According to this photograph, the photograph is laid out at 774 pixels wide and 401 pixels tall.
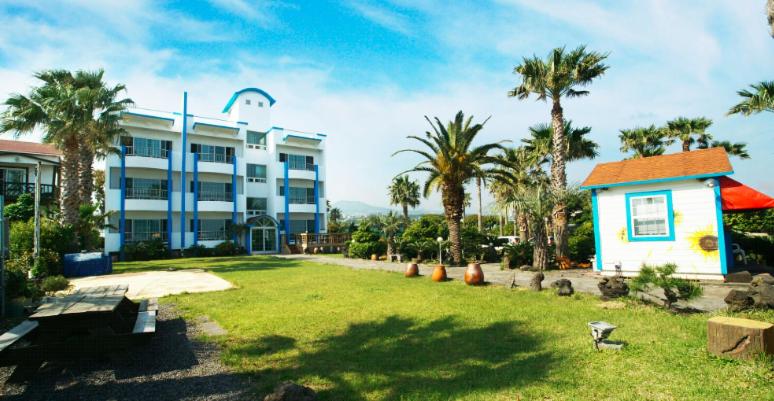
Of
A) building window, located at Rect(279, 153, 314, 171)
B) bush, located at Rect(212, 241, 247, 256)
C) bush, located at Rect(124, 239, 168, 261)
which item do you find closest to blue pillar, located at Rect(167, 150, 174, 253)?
bush, located at Rect(124, 239, 168, 261)

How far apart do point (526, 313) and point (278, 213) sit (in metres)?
32.4

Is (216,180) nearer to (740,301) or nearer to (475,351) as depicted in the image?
(475,351)

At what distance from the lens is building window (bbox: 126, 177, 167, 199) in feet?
103

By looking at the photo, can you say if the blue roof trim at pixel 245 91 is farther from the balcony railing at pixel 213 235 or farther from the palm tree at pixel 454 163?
the palm tree at pixel 454 163

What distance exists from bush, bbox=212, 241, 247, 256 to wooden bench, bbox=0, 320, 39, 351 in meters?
28.0

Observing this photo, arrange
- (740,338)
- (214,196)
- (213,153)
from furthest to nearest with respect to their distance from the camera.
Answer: (213,153) → (214,196) → (740,338)

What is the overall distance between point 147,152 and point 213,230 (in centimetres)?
823

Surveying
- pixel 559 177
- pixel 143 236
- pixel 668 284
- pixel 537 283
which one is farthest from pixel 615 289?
pixel 143 236

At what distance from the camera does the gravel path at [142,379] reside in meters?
4.38

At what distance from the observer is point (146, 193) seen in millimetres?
31906

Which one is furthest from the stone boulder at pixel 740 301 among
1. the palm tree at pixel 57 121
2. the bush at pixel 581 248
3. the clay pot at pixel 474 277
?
the palm tree at pixel 57 121

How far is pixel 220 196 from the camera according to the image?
35.5 metres

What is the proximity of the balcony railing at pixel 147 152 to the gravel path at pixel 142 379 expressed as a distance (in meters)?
30.5

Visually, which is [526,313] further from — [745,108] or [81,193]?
[81,193]
